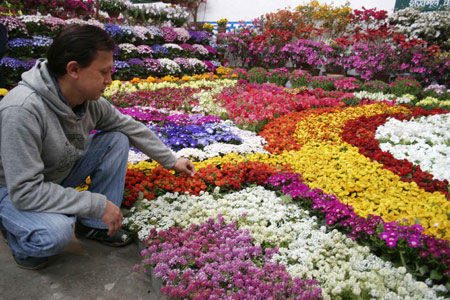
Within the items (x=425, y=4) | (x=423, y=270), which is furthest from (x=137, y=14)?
(x=423, y=270)

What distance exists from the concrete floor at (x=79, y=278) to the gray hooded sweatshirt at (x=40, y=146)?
1.72 feet

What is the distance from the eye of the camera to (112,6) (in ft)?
36.9

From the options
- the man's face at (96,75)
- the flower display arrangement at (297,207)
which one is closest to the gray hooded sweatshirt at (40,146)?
the man's face at (96,75)

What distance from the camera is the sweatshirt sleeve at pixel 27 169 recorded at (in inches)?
68.7

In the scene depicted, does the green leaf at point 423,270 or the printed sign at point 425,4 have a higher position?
the printed sign at point 425,4

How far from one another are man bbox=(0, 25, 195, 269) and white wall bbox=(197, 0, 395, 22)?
11793 millimetres

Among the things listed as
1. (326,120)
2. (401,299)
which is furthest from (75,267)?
(326,120)

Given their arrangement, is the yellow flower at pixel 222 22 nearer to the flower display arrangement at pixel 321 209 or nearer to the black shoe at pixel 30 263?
the flower display arrangement at pixel 321 209

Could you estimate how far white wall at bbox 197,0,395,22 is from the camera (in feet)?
37.4

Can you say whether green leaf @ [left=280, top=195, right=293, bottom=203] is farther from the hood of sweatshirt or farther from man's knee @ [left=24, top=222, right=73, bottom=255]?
the hood of sweatshirt

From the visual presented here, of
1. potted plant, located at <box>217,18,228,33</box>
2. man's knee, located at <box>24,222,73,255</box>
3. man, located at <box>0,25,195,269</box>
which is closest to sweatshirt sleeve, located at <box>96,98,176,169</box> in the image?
man, located at <box>0,25,195,269</box>

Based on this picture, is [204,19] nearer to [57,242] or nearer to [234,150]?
[234,150]

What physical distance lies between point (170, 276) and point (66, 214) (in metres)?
0.74

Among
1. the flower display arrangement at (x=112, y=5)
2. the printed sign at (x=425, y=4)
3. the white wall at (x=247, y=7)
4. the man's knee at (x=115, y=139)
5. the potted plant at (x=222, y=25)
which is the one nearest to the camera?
the man's knee at (x=115, y=139)
